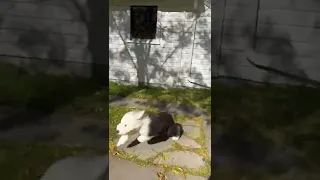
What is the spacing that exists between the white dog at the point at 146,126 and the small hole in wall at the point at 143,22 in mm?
188

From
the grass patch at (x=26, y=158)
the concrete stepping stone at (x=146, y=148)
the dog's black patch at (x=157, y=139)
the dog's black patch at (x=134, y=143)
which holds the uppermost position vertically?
the dog's black patch at (x=157, y=139)

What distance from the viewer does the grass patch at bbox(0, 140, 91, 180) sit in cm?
101

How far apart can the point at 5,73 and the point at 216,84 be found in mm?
548

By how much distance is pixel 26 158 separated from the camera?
1.01 m

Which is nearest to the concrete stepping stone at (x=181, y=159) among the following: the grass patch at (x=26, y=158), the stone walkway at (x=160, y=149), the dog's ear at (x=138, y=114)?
the stone walkway at (x=160, y=149)

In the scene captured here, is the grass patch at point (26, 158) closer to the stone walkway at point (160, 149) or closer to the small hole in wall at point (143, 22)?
the stone walkway at point (160, 149)

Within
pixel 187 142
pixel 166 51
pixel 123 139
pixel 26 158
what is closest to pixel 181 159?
pixel 187 142

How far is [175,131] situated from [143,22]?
0.91 ft

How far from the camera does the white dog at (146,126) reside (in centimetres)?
92

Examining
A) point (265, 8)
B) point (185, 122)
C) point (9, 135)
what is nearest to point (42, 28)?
point (9, 135)

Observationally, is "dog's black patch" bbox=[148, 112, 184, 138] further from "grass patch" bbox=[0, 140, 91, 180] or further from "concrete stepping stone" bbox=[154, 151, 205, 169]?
"grass patch" bbox=[0, 140, 91, 180]

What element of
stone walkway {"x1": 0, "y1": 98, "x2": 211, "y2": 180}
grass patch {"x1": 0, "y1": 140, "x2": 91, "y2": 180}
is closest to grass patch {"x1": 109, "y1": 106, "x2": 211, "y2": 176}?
stone walkway {"x1": 0, "y1": 98, "x2": 211, "y2": 180}

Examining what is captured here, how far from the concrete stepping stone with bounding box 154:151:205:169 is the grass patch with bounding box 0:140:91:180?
0.78ft

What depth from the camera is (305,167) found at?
0.98 m
